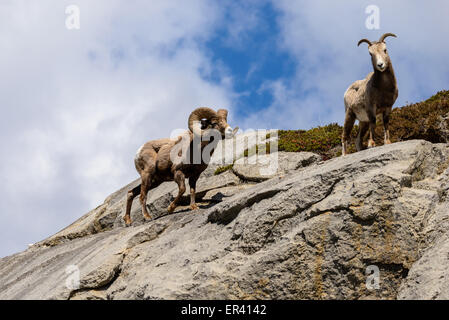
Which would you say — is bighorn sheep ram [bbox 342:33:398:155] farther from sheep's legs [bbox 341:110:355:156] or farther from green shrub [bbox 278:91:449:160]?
green shrub [bbox 278:91:449:160]

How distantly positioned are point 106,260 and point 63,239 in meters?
6.85

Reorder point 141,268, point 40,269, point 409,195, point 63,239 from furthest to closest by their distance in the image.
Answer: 1. point 63,239
2. point 40,269
3. point 141,268
4. point 409,195

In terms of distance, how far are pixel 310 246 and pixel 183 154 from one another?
6.76 meters

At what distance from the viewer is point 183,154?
48.5ft

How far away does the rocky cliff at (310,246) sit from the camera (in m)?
8.52

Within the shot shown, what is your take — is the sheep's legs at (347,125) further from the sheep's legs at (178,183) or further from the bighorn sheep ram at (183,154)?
the sheep's legs at (178,183)

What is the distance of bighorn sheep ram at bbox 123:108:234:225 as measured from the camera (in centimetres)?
1443

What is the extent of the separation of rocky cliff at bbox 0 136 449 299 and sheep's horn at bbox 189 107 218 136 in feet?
11.1

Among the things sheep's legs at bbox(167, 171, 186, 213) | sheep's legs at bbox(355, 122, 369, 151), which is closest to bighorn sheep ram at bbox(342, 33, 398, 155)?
sheep's legs at bbox(355, 122, 369, 151)

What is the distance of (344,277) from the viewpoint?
28.1ft
